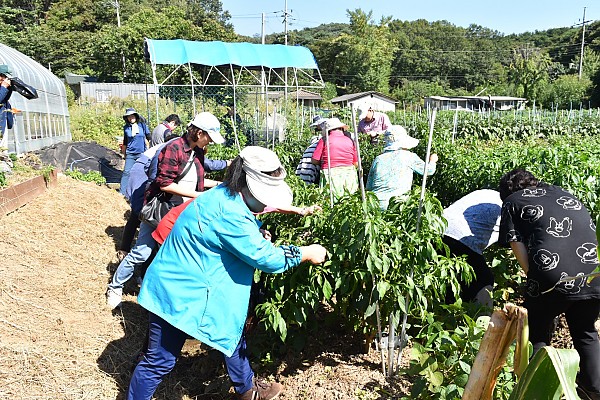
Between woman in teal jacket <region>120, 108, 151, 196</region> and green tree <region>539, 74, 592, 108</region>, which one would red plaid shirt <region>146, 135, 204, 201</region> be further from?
green tree <region>539, 74, 592, 108</region>

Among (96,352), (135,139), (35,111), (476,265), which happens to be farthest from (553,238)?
(35,111)

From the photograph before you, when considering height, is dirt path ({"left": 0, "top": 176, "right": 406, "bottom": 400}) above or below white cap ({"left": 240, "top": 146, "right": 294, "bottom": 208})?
below

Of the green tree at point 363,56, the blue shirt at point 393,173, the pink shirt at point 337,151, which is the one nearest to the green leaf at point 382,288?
the blue shirt at point 393,173

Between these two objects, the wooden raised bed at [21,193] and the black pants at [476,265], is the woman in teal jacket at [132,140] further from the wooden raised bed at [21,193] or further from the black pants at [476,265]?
the black pants at [476,265]

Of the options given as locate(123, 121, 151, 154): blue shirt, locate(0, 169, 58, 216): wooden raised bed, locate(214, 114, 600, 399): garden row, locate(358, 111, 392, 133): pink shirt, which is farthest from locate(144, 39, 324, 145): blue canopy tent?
locate(214, 114, 600, 399): garden row

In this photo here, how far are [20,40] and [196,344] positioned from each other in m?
41.0

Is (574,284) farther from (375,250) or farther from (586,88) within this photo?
(586,88)

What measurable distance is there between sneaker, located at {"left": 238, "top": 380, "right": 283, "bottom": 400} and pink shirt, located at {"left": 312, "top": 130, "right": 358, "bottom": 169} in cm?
244

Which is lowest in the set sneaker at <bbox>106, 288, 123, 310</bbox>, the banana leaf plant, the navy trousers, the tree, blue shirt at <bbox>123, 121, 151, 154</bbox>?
sneaker at <bbox>106, 288, 123, 310</bbox>

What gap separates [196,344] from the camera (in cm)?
374

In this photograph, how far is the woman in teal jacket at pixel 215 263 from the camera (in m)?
2.37

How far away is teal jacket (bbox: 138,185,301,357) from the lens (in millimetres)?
2375

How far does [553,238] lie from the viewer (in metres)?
→ 2.70

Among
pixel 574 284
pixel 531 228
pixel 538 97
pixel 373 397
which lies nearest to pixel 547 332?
pixel 574 284
